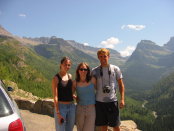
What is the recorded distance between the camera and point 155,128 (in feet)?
493

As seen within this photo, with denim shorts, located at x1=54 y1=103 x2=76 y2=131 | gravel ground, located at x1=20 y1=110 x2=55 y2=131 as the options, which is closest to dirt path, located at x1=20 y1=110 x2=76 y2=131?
gravel ground, located at x1=20 y1=110 x2=55 y2=131

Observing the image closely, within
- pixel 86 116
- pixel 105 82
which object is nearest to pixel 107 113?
pixel 86 116

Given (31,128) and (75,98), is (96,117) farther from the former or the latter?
(31,128)

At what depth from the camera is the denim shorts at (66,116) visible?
252 inches

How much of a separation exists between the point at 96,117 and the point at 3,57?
167808 mm

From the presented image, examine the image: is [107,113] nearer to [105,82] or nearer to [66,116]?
[105,82]

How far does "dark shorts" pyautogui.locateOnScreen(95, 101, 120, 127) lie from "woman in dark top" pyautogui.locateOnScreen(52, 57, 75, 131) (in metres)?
0.75

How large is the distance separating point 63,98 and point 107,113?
135 cm

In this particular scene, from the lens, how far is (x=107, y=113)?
22.0 feet

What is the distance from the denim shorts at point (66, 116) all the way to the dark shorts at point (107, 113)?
729 mm

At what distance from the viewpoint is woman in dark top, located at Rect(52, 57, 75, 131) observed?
249 inches

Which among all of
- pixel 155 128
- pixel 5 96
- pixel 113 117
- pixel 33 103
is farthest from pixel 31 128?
pixel 155 128

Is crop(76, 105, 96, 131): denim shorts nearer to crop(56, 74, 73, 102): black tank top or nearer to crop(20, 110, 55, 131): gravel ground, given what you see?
crop(56, 74, 73, 102): black tank top

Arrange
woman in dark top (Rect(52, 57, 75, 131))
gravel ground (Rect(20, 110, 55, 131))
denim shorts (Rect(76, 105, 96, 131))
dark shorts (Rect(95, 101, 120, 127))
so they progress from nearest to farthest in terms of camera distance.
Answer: woman in dark top (Rect(52, 57, 75, 131)), denim shorts (Rect(76, 105, 96, 131)), dark shorts (Rect(95, 101, 120, 127)), gravel ground (Rect(20, 110, 55, 131))
